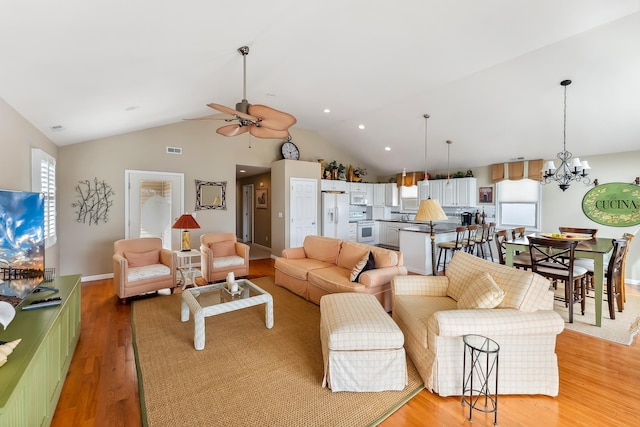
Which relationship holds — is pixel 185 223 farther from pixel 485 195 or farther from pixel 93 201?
pixel 485 195

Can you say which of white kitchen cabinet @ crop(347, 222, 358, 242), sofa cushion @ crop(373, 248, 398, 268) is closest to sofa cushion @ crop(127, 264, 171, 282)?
sofa cushion @ crop(373, 248, 398, 268)

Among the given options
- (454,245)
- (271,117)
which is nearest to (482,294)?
(271,117)

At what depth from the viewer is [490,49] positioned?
3.42 meters

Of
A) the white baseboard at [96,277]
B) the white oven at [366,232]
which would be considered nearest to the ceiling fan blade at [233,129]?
the white baseboard at [96,277]

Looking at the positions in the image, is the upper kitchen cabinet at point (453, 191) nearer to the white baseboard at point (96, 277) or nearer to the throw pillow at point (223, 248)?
the throw pillow at point (223, 248)

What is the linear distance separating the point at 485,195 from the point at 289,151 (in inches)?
190

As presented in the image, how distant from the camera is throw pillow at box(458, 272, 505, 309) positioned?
2232 millimetres

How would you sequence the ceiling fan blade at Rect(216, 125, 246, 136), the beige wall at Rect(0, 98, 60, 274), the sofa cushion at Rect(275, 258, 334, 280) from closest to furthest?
the beige wall at Rect(0, 98, 60, 274) < the ceiling fan blade at Rect(216, 125, 246, 136) < the sofa cushion at Rect(275, 258, 334, 280)

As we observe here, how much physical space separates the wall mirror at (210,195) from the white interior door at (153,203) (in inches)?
13.3

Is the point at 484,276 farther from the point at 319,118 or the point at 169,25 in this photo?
the point at 319,118

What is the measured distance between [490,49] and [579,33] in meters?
0.87

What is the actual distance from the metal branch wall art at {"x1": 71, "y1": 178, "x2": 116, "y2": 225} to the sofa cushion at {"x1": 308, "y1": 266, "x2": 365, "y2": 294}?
4.05 meters

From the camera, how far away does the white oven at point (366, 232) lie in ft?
27.3

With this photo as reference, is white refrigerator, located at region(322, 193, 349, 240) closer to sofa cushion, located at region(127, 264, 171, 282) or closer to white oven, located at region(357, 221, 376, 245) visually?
white oven, located at region(357, 221, 376, 245)
